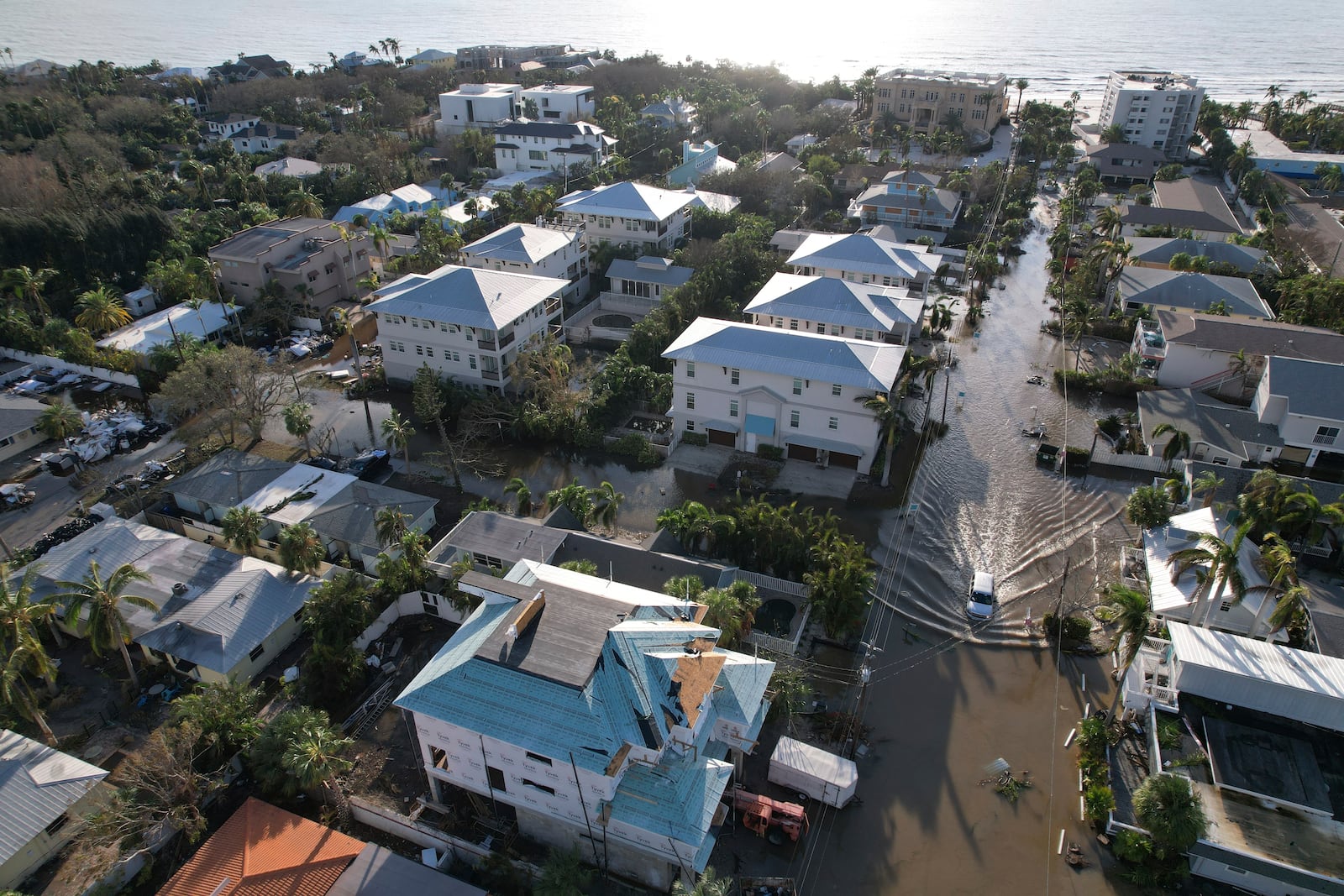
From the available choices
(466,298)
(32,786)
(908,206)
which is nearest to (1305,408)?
(908,206)

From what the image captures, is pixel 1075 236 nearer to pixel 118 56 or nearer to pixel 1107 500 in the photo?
pixel 1107 500

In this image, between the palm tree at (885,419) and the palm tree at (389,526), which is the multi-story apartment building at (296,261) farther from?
the palm tree at (885,419)

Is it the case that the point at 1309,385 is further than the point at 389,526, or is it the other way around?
the point at 1309,385

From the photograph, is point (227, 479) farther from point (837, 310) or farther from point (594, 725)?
point (837, 310)

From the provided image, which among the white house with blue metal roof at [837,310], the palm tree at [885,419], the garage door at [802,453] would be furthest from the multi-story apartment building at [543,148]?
the palm tree at [885,419]

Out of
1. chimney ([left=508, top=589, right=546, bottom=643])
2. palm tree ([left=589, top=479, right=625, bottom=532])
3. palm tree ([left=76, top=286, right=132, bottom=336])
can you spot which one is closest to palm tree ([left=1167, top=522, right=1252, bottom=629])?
palm tree ([left=589, top=479, right=625, bottom=532])

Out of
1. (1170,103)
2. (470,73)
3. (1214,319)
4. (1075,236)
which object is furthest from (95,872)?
(470,73)
